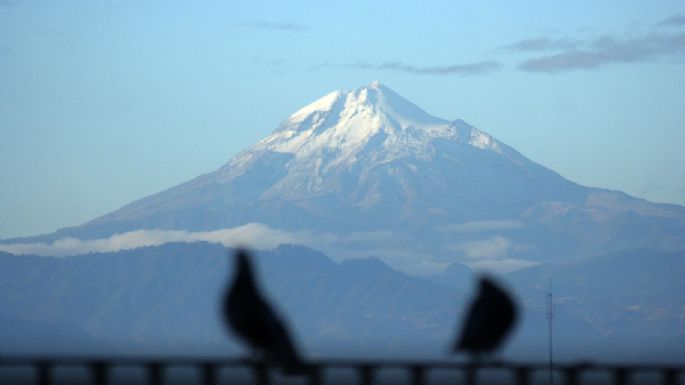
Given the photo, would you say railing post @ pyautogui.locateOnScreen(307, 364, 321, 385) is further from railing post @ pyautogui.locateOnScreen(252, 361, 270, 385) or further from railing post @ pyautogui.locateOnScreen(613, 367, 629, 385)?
railing post @ pyautogui.locateOnScreen(613, 367, 629, 385)

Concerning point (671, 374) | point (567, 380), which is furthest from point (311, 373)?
point (671, 374)

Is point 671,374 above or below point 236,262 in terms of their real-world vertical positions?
below

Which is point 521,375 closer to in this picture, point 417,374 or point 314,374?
point 417,374

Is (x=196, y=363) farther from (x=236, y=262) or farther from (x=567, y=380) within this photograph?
(x=567, y=380)

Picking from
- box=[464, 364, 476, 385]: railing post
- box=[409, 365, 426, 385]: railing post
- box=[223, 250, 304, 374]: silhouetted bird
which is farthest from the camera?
box=[409, 365, 426, 385]: railing post

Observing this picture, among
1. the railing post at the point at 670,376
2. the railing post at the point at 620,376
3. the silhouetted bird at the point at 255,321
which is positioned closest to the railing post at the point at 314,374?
the silhouetted bird at the point at 255,321

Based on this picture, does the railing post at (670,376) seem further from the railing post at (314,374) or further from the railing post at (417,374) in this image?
the railing post at (314,374)

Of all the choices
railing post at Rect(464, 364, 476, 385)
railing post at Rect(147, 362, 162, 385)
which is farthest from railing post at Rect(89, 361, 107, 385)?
railing post at Rect(464, 364, 476, 385)
